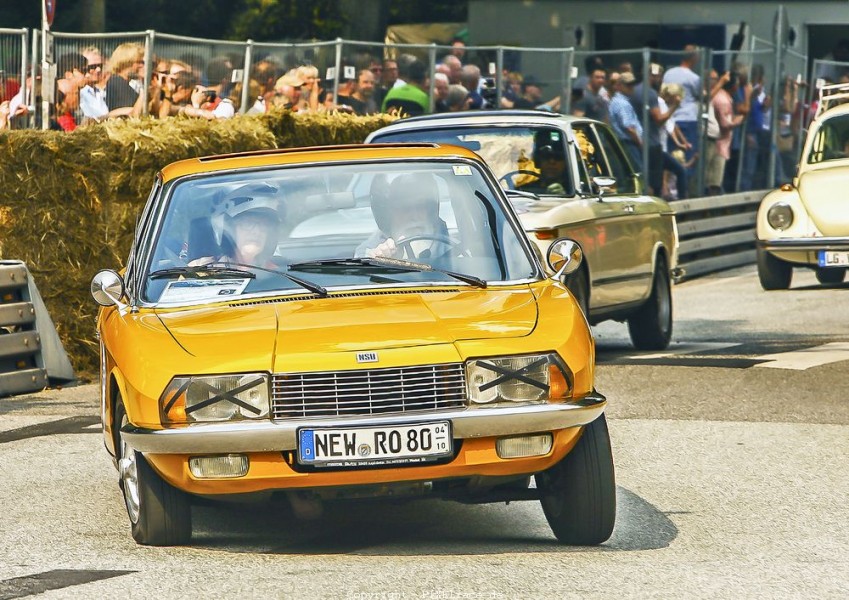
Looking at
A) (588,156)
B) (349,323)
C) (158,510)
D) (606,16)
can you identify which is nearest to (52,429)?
(158,510)

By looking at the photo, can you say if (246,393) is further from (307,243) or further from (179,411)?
(307,243)

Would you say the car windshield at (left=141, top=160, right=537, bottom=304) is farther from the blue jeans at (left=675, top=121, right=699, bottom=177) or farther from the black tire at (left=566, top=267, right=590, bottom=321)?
the blue jeans at (left=675, top=121, right=699, bottom=177)

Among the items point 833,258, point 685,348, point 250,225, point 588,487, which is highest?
point 250,225

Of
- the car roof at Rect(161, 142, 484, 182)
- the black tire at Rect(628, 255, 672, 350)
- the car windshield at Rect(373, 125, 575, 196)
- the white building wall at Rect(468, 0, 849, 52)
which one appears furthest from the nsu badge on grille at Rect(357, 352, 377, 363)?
the white building wall at Rect(468, 0, 849, 52)

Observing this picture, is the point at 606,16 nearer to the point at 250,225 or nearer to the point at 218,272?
the point at 250,225

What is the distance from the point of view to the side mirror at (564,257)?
7.37 metres

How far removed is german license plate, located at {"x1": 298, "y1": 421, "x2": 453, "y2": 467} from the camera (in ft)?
19.9

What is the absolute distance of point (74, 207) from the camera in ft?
42.1

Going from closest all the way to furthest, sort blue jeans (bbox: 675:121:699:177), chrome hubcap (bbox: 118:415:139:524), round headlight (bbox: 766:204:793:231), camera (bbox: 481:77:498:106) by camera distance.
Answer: chrome hubcap (bbox: 118:415:139:524), round headlight (bbox: 766:204:793:231), camera (bbox: 481:77:498:106), blue jeans (bbox: 675:121:699:177)

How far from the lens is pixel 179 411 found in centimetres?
614

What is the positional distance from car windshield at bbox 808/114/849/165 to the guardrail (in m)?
2.18

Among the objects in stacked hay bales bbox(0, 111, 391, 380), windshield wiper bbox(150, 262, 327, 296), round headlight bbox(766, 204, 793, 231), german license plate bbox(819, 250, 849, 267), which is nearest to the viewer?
windshield wiper bbox(150, 262, 327, 296)

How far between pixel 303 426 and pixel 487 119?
7258 millimetres

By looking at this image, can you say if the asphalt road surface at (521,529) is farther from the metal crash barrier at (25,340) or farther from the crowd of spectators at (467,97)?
the crowd of spectators at (467,97)
